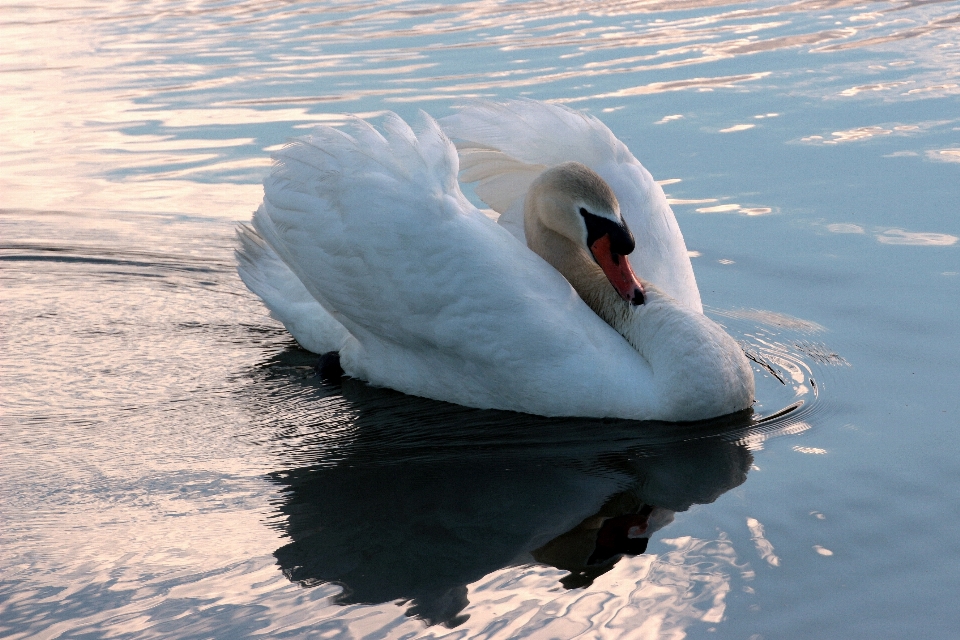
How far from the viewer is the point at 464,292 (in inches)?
231

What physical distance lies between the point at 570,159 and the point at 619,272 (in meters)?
0.89

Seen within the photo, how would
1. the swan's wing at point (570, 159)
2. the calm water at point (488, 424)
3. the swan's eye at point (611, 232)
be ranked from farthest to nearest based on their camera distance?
the swan's wing at point (570, 159), the swan's eye at point (611, 232), the calm water at point (488, 424)

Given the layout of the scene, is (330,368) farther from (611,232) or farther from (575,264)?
(611,232)

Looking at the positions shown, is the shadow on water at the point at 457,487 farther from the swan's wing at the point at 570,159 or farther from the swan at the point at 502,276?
the swan's wing at the point at 570,159

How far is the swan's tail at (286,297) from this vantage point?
277 inches

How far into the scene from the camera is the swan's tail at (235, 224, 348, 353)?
7047mm

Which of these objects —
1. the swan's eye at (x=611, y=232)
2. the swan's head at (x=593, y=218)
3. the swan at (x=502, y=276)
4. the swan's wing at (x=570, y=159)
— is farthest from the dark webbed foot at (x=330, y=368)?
the swan's eye at (x=611, y=232)

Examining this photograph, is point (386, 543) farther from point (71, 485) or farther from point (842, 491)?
point (842, 491)

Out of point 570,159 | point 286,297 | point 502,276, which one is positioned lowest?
point 286,297

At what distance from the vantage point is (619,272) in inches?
242

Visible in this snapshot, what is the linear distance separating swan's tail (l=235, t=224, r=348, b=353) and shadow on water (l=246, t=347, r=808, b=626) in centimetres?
56

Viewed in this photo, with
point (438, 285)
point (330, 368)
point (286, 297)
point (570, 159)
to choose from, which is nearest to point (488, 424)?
point (438, 285)

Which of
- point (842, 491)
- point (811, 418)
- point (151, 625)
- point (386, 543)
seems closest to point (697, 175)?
point (811, 418)

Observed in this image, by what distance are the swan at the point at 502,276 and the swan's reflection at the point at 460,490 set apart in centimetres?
18
